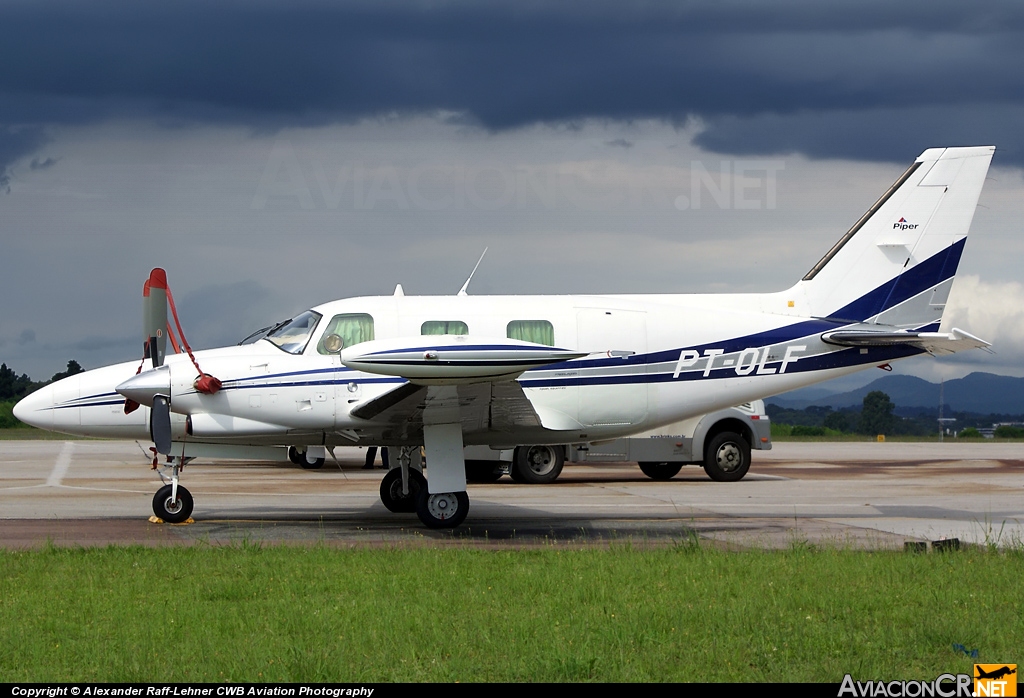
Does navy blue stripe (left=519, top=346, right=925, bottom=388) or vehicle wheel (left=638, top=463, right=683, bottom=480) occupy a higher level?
navy blue stripe (left=519, top=346, right=925, bottom=388)

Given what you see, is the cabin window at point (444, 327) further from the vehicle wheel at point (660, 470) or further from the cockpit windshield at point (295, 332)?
the vehicle wheel at point (660, 470)

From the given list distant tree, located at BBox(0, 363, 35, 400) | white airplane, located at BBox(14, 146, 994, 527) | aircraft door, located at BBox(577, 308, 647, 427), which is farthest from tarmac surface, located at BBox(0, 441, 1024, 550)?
distant tree, located at BBox(0, 363, 35, 400)

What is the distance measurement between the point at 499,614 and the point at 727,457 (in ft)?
48.1

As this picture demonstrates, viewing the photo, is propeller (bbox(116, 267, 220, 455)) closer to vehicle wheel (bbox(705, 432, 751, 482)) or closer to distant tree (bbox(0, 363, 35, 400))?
vehicle wheel (bbox(705, 432, 751, 482))

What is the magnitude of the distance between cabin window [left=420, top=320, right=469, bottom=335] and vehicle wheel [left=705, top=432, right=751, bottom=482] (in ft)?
30.7

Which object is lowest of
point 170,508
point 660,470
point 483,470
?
point 660,470

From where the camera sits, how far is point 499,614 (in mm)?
7500

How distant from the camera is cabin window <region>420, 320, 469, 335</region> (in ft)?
44.5

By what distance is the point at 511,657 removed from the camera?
6.25m

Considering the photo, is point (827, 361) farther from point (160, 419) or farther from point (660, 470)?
point (160, 419)

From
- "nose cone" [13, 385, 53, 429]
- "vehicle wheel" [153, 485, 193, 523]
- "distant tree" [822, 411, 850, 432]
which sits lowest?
"distant tree" [822, 411, 850, 432]

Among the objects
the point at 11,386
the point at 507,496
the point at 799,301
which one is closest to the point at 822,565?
the point at 799,301

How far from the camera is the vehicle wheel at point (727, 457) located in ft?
69.9

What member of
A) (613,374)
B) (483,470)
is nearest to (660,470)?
(483,470)
